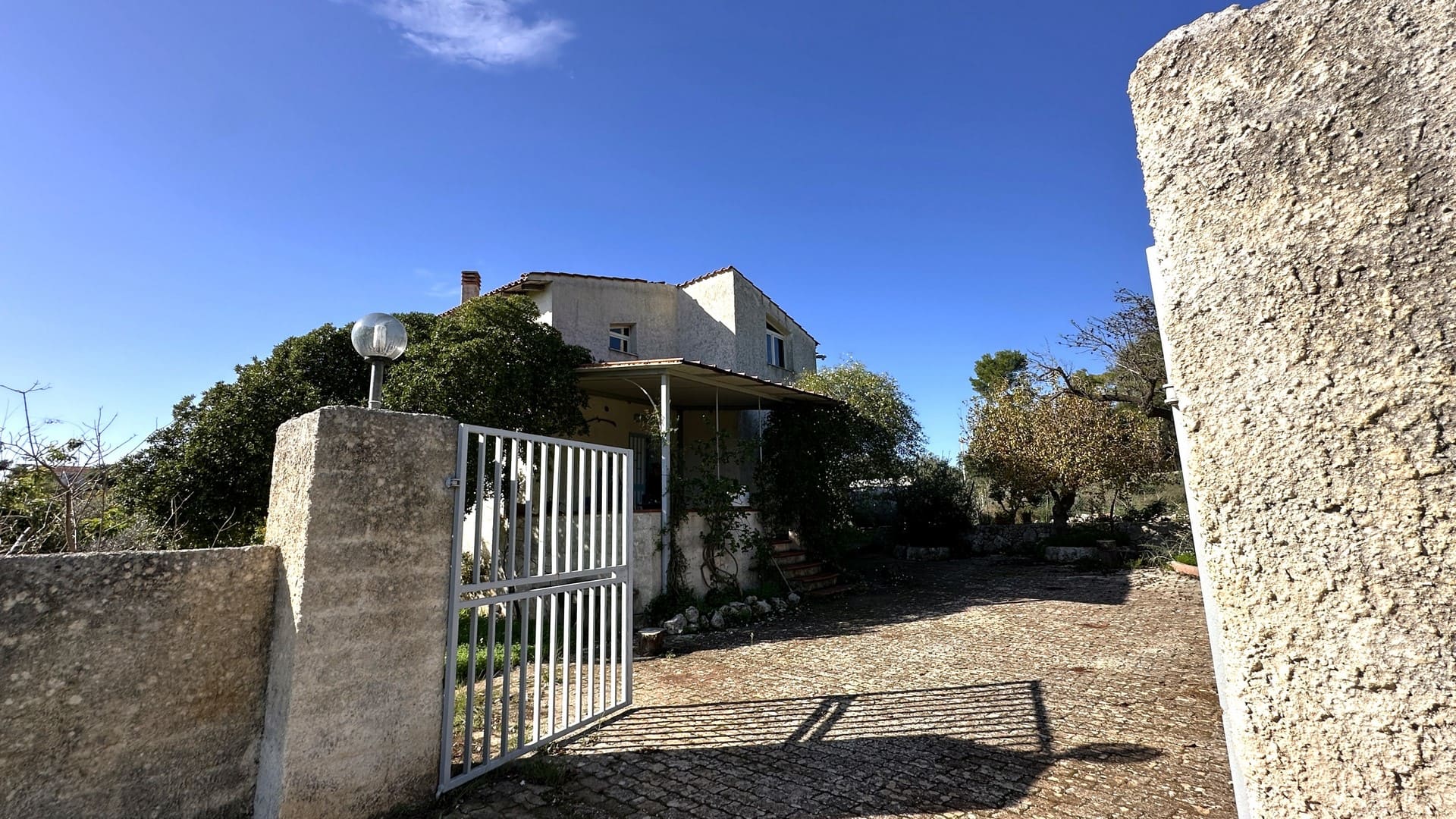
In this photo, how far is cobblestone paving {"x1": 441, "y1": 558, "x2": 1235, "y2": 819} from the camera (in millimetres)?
3806

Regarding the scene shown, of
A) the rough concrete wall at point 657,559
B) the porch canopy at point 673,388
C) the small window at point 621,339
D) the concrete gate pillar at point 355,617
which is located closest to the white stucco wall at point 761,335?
the porch canopy at point 673,388

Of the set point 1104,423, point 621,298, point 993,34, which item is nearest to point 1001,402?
point 1104,423

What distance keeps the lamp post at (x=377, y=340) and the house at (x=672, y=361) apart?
6515 mm

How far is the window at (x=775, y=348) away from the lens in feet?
64.2

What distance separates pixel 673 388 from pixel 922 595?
5.95 m

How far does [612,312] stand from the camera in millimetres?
16625

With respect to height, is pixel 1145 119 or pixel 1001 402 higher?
pixel 1001 402

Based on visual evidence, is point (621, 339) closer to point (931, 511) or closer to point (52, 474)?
point (931, 511)

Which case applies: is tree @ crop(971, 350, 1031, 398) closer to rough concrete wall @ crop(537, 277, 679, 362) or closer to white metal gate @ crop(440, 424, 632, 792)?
rough concrete wall @ crop(537, 277, 679, 362)

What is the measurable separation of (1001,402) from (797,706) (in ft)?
46.4

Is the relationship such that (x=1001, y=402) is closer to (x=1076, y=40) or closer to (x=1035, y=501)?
(x=1035, y=501)

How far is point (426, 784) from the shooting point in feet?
12.2

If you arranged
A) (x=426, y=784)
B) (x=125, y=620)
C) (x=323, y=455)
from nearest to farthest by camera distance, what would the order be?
(x=125, y=620), (x=323, y=455), (x=426, y=784)

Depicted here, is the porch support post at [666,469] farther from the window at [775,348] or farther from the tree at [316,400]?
the window at [775,348]
